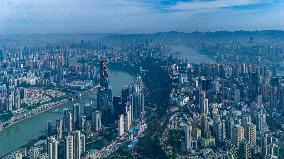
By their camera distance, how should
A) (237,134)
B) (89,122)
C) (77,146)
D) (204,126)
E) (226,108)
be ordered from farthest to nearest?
(226,108), (89,122), (204,126), (237,134), (77,146)

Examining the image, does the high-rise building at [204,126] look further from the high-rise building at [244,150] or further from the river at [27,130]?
the river at [27,130]

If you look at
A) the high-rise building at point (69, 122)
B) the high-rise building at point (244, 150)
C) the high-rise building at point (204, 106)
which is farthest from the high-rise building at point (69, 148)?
the high-rise building at point (204, 106)

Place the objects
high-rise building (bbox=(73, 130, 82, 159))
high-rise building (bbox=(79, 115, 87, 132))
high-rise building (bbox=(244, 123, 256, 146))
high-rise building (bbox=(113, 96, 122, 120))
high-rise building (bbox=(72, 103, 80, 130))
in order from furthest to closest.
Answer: high-rise building (bbox=(113, 96, 122, 120))
high-rise building (bbox=(72, 103, 80, 130))
high-rise building (bbox=(79, 115, 87, 132))
high-rise building (bbox=(244, 123, 256, 146))
high-rise building (bbox=(73, 130, 82, 159))

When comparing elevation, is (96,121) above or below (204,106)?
below

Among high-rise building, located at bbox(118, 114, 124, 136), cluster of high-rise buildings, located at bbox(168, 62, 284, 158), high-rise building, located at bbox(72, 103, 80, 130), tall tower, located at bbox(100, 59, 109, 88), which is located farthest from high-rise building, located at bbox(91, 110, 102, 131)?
tall tower, located at bbox(100, 59, 109, 88)

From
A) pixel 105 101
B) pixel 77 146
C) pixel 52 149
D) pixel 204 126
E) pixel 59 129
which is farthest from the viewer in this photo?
pixel 105 101

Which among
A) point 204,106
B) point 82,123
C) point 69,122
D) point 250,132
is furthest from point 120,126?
point 250,132

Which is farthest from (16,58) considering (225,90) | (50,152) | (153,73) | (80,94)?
(50,152)

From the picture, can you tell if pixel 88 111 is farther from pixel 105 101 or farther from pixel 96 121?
pixel 96 121

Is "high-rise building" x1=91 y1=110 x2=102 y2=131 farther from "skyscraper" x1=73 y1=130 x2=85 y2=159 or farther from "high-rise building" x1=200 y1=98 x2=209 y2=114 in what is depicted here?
"high-rise building" x1=200 y1=98 x2=209 y2=114
